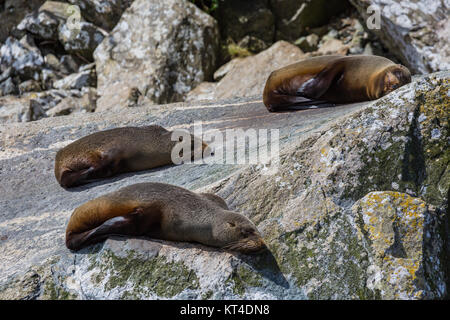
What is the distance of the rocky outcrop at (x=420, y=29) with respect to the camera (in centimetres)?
857

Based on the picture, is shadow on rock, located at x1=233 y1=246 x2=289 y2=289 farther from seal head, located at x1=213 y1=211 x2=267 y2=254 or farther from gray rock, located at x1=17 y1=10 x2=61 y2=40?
gray rock, located at x1=17 y1=10 x2=61 y2=40

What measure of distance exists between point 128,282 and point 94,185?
2271mm

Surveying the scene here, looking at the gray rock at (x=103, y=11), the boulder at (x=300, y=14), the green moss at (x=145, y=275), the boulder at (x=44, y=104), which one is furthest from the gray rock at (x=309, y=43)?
the green moss at (x=145, y=275)

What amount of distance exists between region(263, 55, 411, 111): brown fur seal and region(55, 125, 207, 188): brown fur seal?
1.45 metres

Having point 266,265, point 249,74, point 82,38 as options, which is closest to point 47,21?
point 82,38

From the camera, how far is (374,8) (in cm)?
922

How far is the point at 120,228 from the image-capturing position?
141 inches

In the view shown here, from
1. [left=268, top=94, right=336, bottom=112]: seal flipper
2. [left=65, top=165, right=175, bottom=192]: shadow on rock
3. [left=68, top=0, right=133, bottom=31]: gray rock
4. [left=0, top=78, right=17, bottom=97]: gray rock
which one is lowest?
[left=0, top=78, right=17, bottom=97]: gray rock

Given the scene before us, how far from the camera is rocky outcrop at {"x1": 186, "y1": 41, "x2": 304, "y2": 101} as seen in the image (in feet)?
33.4

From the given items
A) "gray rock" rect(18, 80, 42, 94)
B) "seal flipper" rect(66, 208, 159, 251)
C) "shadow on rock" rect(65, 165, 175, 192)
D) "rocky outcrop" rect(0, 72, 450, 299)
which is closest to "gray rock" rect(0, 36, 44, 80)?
"gray rock" rect(18, 80, 42, 94)

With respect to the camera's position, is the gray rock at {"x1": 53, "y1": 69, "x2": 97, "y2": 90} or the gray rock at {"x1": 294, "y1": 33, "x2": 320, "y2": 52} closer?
the gray rock at {"x1": 294, "y1": 33, "x2": 320, "y2": 52}

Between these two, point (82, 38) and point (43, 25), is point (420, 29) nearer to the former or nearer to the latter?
point (82, 38)

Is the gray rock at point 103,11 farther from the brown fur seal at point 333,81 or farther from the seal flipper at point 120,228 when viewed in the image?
the seal flipper at point 120,228
